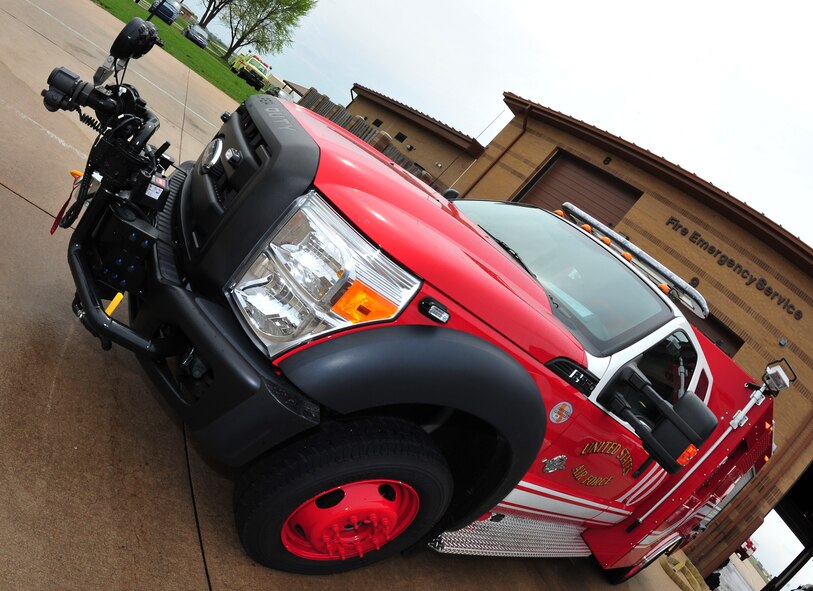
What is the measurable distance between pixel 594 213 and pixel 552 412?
1252 centimetres

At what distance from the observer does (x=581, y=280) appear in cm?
318

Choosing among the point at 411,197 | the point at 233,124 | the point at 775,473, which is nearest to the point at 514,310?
the point at 411,197

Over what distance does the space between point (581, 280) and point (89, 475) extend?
2493 millimetres

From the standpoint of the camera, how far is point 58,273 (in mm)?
3402

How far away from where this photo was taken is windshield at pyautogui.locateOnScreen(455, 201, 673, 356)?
2.81 metres

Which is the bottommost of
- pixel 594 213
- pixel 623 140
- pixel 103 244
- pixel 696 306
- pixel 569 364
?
pixel 103 244

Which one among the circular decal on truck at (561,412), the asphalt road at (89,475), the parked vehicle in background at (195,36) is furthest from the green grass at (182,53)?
the circular decal on truck at (561,412)

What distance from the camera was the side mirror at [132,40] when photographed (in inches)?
92.3

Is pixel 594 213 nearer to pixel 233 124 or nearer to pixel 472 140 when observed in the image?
pixel 472 140

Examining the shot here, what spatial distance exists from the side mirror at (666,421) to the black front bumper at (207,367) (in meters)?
1.39

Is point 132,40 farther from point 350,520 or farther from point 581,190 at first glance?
point 581,190

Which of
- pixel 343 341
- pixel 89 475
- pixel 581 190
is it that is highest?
pixel 581 190

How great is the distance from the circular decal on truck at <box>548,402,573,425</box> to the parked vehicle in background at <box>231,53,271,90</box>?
29897mm

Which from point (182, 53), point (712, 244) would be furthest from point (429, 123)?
point (712, 244)
